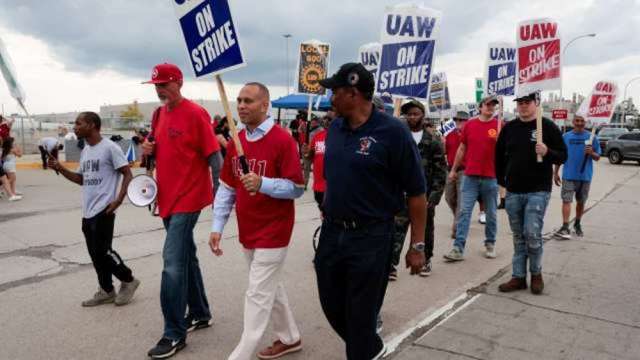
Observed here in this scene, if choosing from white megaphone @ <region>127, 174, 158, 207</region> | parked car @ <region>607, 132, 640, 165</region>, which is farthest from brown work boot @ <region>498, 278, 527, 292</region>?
parked car @ <region>607, 132, 640, 165</region>

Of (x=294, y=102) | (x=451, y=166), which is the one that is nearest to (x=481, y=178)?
(x=451, y=166)

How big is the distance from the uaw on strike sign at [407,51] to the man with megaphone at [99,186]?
296 cm

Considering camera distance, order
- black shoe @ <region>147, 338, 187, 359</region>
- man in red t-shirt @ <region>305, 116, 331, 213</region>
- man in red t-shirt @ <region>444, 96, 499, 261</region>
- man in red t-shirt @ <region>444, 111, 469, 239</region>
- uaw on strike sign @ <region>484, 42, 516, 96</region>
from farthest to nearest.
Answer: uaw on strike sign @ <region>484, 42, 516, 96</region>
man in red t-shirt @ <region>444, 111, 469, 239</region>
man in red t-shirt @ <region>444, 96, 499, 261</region>
man in red t-shirt @ <region>305, 116, 331, 213</region>
black shoe @ <region>147, 338, 187, 359</region>

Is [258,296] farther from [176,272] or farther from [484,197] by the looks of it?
[484,197]

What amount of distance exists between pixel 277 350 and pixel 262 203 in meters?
1.12

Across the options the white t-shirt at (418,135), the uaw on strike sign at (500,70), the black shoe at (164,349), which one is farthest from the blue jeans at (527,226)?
the uaw on strike sign at (500,70)

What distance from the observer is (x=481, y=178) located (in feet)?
22.3

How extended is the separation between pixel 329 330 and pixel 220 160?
5.35ft

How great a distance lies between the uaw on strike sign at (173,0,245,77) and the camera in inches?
130

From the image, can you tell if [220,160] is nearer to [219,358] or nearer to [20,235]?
[219,358]

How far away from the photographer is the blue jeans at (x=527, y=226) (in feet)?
16.9

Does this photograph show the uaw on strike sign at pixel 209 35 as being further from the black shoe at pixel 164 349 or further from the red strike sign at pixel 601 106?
the red strike sign at pixel 601 106

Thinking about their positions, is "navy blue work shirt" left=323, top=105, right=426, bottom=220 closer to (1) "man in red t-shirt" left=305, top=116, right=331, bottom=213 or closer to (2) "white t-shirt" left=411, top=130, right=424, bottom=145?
(2) "white t-shirt" left=411, top=130, right=424, bottom=145

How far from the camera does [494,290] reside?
5301mm
